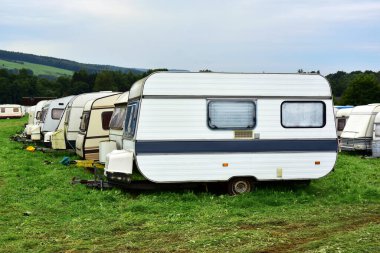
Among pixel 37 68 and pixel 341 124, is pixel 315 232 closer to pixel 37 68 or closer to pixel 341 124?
pixel 341 124

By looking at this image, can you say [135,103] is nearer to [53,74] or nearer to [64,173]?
[64,173]

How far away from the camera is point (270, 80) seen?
1220 centimetres

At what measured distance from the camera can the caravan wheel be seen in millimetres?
11953

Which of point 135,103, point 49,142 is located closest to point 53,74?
point 49,142

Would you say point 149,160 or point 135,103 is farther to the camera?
point 135,103

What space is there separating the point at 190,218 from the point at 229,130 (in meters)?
3.14

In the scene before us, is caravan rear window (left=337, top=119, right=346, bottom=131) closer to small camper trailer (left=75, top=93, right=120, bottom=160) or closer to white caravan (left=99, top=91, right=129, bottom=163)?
small camper trailer (left=75, top=93, right=120, bottom=160)

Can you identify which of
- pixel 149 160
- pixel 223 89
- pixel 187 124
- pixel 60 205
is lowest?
pixel 60 205

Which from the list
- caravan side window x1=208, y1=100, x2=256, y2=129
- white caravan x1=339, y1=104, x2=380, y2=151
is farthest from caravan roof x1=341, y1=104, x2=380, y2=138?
caravan side window x1=208, y1=100, x2=256, y2=129

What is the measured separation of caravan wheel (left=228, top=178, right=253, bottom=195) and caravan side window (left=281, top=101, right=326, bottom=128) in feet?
5.14

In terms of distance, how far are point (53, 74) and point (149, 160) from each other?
14942 centimetres

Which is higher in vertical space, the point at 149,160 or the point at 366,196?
the point at 149,160

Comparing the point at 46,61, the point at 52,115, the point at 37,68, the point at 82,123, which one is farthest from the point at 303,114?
the point at 46,61

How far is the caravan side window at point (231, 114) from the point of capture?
11898 millimetres
